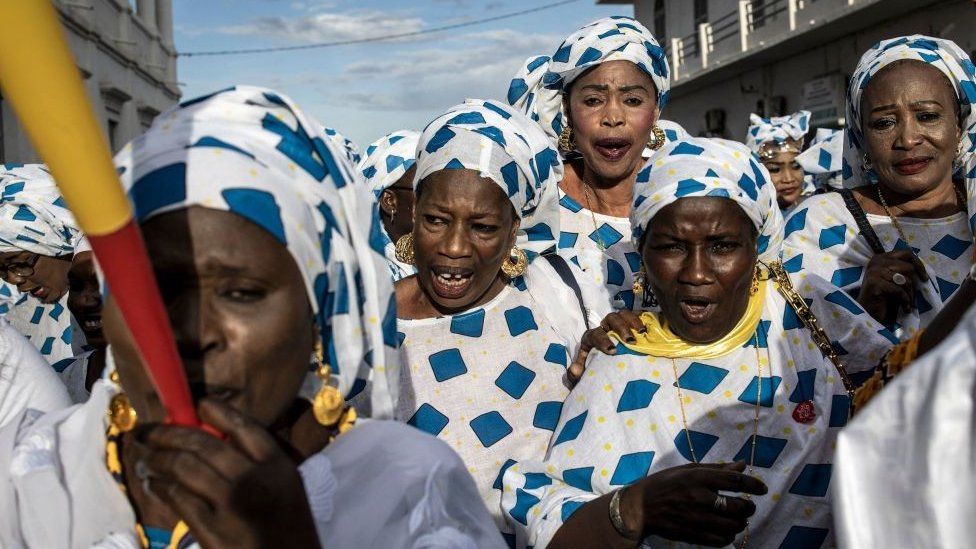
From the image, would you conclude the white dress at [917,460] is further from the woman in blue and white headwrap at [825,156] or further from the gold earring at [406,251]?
the woman in blue and white headwrap at [825,156]

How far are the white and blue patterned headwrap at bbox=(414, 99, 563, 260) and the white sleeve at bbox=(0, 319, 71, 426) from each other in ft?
4.50

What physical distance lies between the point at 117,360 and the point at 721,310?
185cm

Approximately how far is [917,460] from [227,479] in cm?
94

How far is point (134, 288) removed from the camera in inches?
50.7

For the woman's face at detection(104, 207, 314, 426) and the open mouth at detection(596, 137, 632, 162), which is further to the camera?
the open mouth at detection(596, 137, 632, 162)

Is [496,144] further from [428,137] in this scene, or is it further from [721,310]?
[721,310]

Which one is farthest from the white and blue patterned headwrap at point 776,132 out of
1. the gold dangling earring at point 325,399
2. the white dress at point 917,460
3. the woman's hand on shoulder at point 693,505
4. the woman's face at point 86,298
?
the white dress at point 917,460

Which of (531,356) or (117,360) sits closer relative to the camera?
(117,360)

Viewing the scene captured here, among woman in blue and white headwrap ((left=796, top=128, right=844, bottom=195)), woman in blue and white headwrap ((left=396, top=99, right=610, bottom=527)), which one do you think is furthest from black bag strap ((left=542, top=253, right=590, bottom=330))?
woman in blue and white headwrap ((left=796, top=128, right=844, bottom=195))

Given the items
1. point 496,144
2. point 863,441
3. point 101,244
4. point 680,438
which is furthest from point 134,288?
point 496,144

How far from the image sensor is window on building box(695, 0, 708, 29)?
88.3ft

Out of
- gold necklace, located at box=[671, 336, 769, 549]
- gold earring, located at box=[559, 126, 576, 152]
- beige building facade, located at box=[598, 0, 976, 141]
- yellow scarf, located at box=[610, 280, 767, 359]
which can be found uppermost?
beige building facade, located at box=[598, 0, 976, 141]

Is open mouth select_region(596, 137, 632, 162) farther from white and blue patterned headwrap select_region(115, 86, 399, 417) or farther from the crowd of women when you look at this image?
white and blue patterned headwrap select_region(115, 86, 399, 417)

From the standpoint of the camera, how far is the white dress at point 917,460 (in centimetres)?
111
